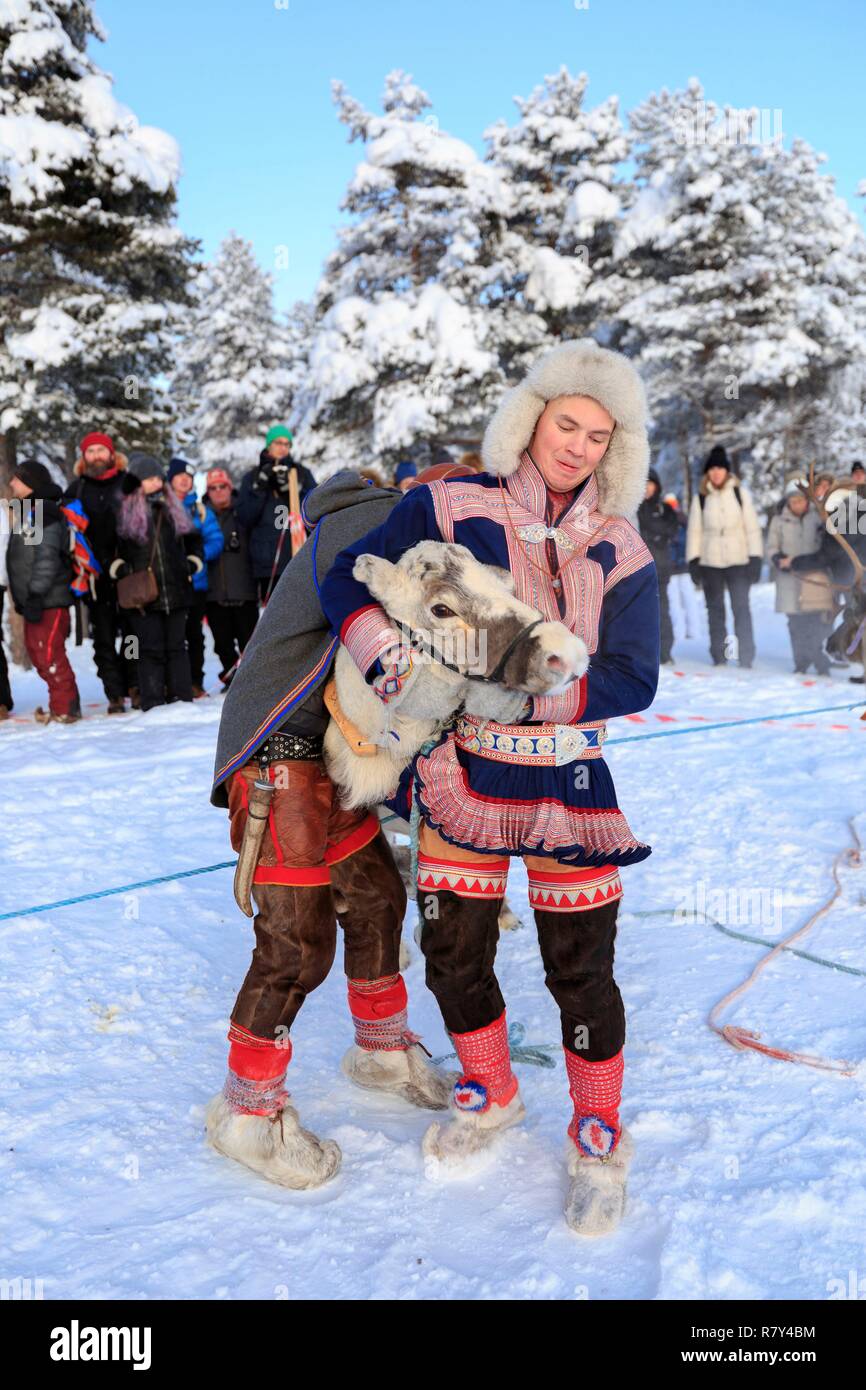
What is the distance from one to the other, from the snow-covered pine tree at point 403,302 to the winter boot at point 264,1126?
15.2 meters

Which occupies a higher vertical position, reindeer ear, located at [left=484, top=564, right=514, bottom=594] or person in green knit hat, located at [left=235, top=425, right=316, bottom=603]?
person in green knit hat, located at [left=235, top=425, right=316, bottom=603]

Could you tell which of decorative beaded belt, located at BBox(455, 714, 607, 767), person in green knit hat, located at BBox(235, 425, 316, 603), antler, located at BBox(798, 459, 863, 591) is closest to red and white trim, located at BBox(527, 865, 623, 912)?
decorative beaded belt, located at BBox(455, 714, 607, 767)

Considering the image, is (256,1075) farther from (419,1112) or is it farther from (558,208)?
(558,208)

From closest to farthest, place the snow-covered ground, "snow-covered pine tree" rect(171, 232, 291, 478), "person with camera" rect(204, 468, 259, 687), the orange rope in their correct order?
the snow-covered ground → the orange rope → "person with camera" rect(204, 468, 259, 687) → "snow-covered pine tree" rect(171, 232, 291, 478)

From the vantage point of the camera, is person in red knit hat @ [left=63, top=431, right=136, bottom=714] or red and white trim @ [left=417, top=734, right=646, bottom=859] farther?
person in red knit hat @ [left=63, top=431, right=136, bottom=714]

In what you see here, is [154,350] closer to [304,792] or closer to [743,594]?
[743,594]

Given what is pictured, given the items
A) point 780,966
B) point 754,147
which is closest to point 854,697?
point 780,966

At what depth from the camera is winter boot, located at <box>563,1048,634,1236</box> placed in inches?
79.0

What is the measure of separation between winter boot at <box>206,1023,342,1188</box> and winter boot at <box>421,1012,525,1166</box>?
253mm

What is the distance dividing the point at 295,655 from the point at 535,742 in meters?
0.61

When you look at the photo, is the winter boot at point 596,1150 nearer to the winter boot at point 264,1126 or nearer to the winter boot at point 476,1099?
the winter boot at point 476,1099

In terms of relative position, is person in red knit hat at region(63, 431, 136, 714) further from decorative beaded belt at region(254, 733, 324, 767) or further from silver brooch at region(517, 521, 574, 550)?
silver brooch at region(517, 521, 574, 550)

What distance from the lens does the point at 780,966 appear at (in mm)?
3168

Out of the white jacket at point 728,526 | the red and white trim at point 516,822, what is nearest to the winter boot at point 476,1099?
the red and white trim at point 516,822
